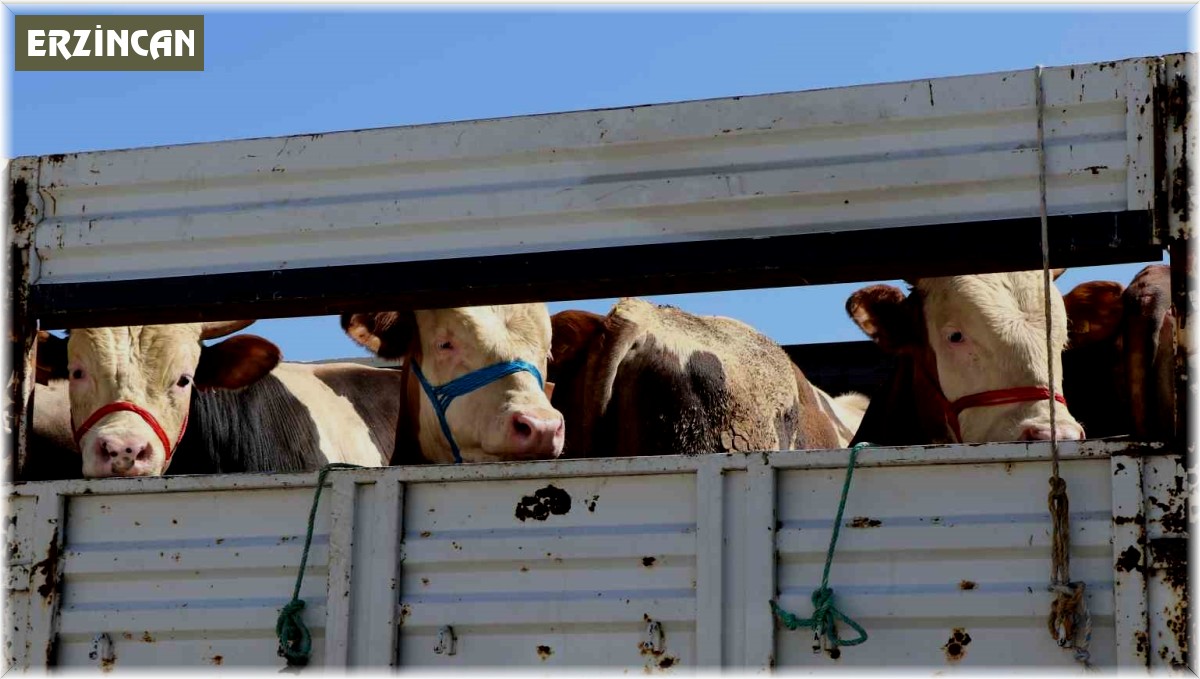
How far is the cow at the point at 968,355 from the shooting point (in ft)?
19.4

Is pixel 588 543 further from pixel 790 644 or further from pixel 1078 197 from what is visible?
pixel 1078 197

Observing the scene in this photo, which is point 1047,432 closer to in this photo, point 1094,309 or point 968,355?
point 968,355

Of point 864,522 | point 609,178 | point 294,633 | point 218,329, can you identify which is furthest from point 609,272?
point 218,329

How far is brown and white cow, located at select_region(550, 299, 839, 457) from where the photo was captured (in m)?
7.19

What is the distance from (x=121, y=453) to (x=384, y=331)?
1.19 metres

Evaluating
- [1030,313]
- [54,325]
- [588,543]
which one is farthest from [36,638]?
[1030,313]

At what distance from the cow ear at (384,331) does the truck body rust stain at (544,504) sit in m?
2.93

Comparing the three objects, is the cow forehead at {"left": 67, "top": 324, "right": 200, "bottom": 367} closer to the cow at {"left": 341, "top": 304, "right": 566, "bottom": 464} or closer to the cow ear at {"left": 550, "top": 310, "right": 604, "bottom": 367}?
A: the cow at {"left": 341, "top": 304, "right": 566, "bottom": 464}

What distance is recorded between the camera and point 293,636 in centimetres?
407

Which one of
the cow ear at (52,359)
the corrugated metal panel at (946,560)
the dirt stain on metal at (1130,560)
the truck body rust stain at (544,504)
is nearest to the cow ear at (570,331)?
the cow ear at (52,359)

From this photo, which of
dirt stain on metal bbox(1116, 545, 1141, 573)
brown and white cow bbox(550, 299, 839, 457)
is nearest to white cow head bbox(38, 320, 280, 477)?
brown and white cow bbox(550, 299, 839, 457)

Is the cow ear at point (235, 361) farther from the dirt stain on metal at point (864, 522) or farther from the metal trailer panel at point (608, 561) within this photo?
the dirt stain on metal at point (864, 522)

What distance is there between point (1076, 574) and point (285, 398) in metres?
5.39

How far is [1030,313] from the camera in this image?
6.18m
